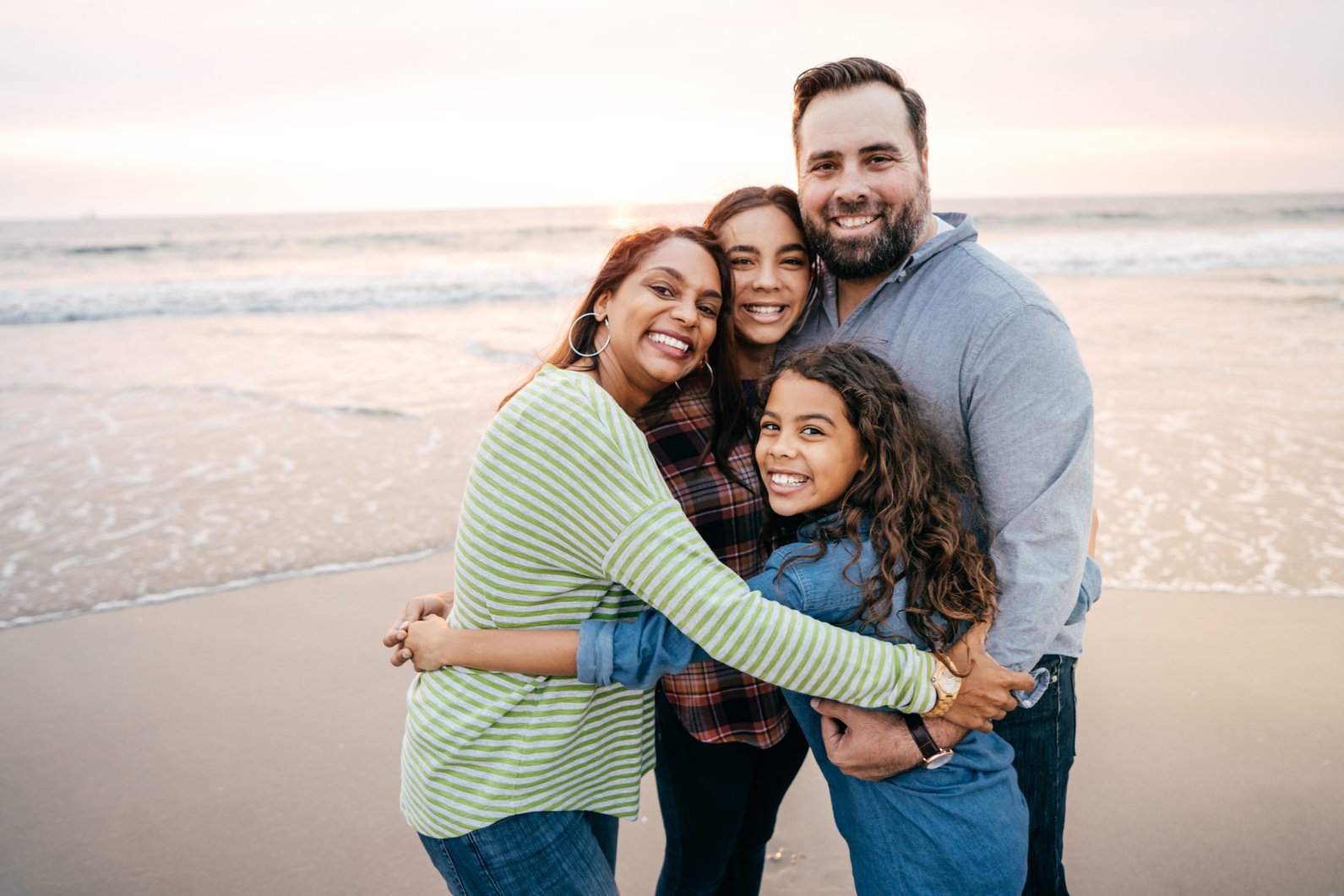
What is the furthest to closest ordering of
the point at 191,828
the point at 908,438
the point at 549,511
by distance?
the point at 191,828 < the point at 908,438 < the point at 549,511

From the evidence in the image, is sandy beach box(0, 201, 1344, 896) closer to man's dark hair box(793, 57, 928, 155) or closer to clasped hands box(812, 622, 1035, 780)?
clasped hands box(812, 622, 1035, 780)

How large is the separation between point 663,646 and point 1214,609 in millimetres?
3886

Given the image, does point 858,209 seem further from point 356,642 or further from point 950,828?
point 356,642

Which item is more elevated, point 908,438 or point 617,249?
point 617,249

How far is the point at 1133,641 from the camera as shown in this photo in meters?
4.17

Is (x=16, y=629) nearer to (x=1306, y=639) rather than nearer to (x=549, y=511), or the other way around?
(x=549, y=511)

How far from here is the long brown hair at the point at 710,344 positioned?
213cm

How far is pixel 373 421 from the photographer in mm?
7785

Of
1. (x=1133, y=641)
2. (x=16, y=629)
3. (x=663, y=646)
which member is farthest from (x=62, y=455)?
(x=1133, y=641)

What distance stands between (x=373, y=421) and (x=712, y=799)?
20.9ft

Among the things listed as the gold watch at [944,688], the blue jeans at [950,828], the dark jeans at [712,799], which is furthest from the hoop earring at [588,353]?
the blue jeans at [950,828]

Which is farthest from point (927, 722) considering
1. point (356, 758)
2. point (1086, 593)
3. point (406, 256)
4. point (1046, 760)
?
point (406, 256)

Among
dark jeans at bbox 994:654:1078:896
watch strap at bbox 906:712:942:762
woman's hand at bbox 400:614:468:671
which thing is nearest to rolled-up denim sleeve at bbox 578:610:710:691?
woman's hand at bbox 400:614:468:671

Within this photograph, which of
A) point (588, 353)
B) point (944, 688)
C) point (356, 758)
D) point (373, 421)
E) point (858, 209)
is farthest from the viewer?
point (373, 421)
